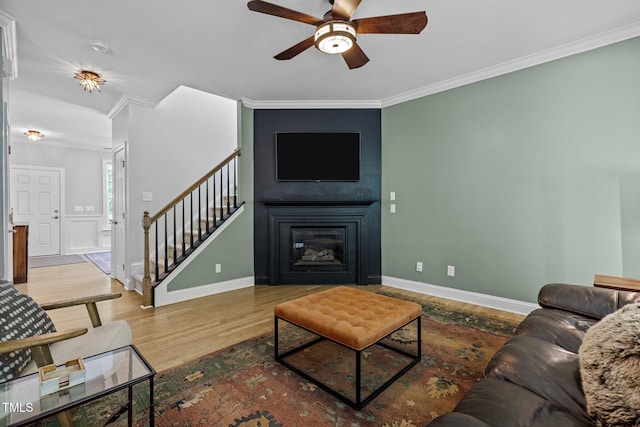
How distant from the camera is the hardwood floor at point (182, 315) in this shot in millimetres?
2438

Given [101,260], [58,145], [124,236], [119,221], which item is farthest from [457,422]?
[58,145]

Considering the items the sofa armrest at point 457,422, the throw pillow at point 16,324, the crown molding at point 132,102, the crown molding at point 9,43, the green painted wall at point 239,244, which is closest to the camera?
the sofa armrest at point 457,422

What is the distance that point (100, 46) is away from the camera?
9.38 feet

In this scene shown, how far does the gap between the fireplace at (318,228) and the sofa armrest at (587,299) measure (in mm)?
2487

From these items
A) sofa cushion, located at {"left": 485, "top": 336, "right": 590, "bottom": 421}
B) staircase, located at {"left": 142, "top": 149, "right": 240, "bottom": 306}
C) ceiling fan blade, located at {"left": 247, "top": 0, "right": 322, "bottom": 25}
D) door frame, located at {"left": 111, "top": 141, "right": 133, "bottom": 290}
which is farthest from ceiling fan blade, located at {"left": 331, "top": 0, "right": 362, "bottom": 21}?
door frame, located at {"left": 111, "top": 141, "right": 133, "bottom": 290}

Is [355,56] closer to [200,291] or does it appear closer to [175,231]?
[175,231]

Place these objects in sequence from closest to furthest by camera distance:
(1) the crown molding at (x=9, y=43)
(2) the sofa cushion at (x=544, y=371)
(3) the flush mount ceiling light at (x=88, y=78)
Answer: (2) the sofa cushion at (x=544, y=371)
(1) the crown molding at (x=9, y=43)
(3) the flush mount ceiling light at (x=88, y=78)

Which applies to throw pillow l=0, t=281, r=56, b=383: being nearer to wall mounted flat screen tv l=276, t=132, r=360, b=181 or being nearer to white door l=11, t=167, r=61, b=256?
wall mounted flat screen tv l=276, t=132, r=360, b=181

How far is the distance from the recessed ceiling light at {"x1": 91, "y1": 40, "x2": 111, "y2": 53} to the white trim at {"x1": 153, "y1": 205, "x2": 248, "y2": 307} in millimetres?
2263

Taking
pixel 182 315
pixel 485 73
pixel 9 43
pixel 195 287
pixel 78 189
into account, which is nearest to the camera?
pixel 9 43

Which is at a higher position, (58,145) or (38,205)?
(58,145)

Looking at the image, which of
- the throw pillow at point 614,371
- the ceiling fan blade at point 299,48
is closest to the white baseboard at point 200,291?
the ceiling fan blade at point 299,48

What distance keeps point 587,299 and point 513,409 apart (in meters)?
1.31

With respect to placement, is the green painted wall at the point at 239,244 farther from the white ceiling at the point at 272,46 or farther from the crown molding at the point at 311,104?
the white ceiling at the point at 272,46
